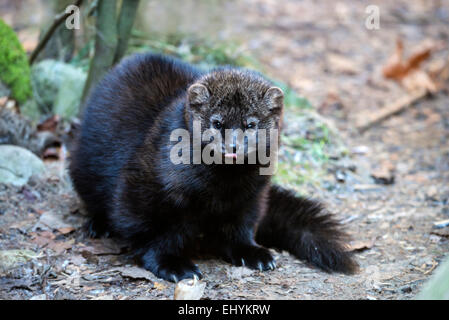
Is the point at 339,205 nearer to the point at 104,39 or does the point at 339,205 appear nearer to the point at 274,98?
the point at 274,98

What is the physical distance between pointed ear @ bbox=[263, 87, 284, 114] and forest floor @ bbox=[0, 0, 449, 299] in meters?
1.47

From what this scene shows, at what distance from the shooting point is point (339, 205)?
664cm

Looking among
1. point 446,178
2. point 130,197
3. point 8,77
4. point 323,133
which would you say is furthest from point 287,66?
point 130,197

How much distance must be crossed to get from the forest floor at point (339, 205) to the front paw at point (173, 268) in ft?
0.28

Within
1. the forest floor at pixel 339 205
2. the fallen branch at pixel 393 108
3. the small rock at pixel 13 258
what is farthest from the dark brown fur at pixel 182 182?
the fallen branch at pixel 393 108

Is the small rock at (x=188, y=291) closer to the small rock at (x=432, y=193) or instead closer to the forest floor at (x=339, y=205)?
the forest floor at (x=339, y=205)

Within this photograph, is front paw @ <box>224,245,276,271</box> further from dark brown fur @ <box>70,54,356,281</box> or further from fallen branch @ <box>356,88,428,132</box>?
fallen branch @ <box>356,88,428,132</box>

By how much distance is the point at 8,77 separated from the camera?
678cm

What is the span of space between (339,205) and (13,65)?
4359 millimetres

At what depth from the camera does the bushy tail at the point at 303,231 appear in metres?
5.04

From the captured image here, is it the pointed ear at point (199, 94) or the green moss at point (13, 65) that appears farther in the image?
the green moss at point (13, 65)

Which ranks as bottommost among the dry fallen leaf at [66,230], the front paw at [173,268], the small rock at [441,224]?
the front paw at [173,268]
